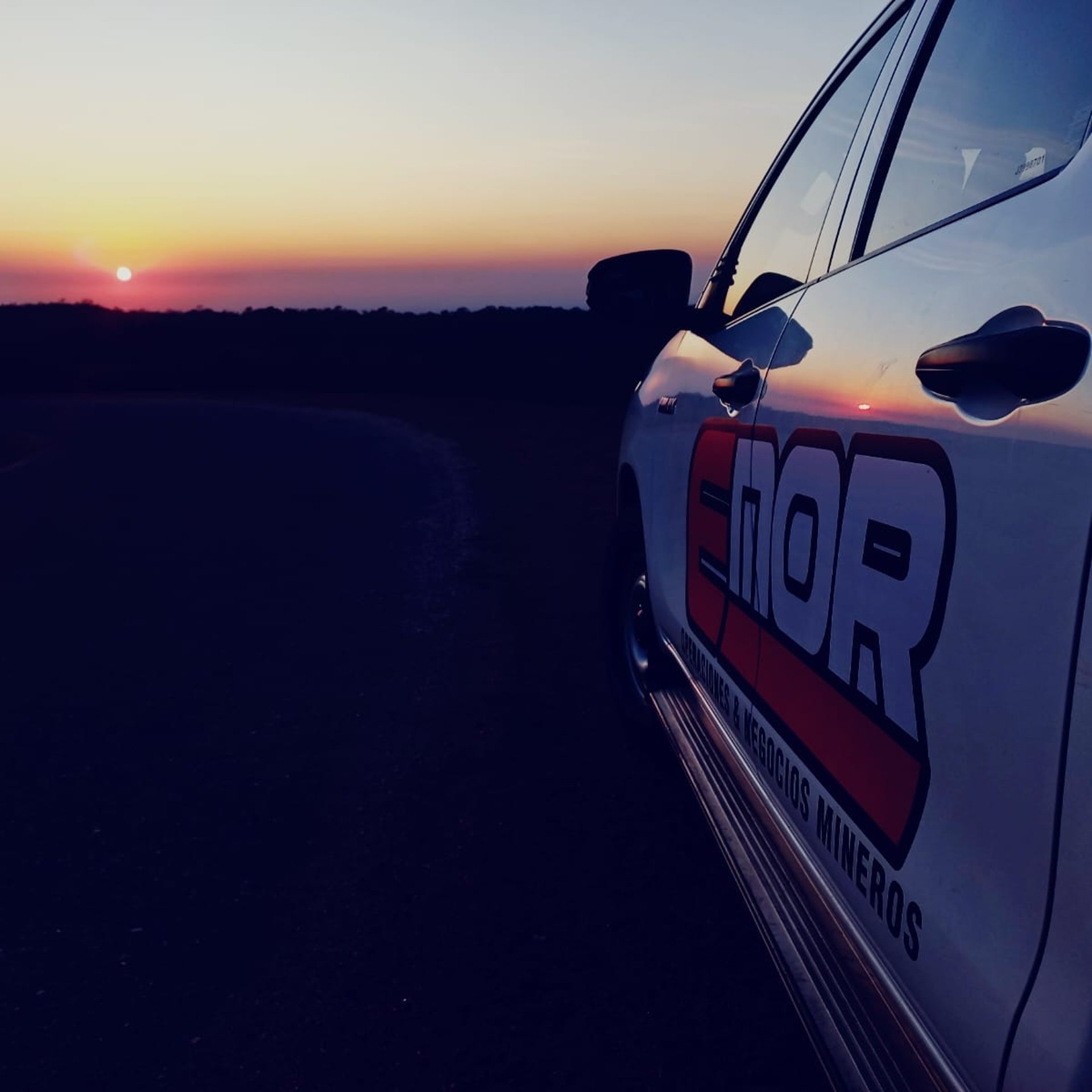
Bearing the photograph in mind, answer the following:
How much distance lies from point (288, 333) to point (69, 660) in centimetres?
6224

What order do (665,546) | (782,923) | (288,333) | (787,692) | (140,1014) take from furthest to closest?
(288,333) → (665,546) → (140,1014) → (787,692) → (782,923)

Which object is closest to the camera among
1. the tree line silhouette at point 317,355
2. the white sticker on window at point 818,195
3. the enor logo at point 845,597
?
the enor logo at point 845,597

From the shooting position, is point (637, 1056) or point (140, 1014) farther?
point (140, 1014)

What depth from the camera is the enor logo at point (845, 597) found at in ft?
5.29

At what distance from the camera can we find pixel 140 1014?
281cm

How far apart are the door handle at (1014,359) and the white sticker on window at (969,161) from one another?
45 centimetres

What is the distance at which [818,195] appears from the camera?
2863mm

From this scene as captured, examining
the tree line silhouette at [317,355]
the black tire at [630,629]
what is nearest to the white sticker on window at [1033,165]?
the black tire at [630,629]

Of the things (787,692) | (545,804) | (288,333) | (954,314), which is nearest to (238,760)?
(545,804)

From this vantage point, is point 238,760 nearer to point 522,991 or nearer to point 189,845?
point 189,845

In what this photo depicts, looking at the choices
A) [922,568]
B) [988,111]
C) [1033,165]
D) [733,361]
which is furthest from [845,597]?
[733,361]

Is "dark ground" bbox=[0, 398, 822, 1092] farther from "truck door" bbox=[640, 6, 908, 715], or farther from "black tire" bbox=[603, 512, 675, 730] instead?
"truck door" bbox=[640, 6, 908, 715]

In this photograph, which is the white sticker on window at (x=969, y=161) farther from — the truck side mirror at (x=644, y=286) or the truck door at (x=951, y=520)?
the truck side mirror at (x=644, y=286)

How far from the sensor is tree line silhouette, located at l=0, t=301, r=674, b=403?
122 ft
